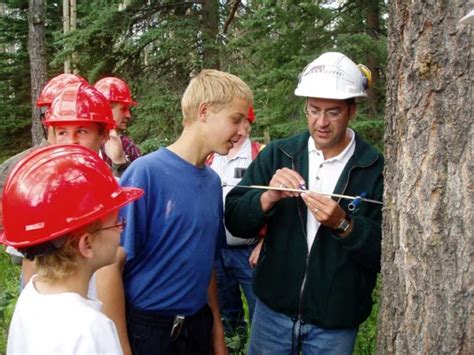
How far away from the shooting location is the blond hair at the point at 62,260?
68.0 inches

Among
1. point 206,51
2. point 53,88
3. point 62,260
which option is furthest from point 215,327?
point 206,51

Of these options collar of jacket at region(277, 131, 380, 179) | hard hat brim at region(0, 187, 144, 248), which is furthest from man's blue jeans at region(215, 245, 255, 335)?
hard hat brim at region(0, 187, 144, 248)

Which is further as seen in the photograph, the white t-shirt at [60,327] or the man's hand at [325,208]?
the man's hand at [325,208]

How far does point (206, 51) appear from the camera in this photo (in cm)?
1001

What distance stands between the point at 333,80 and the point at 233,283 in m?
2.53

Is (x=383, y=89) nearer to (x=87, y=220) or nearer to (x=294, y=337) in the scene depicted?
(x=294, y=337)

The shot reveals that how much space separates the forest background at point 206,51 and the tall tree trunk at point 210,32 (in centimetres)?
2

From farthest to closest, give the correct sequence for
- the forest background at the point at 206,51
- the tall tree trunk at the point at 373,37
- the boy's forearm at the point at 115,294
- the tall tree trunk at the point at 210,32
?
the tall tree trunk at the point at 210,32, the tall tree trunk at the point at 373,37, the forest background at the point at 206,51, the boy's forearm at the point at 115,294

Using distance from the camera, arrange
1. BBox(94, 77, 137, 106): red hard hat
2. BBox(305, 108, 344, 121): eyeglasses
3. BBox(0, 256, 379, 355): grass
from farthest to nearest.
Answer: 1. BBox(94, 77, 137, 106): red hard hat
2. BBox(0, 256, 379, 355): grass
3. BBox(305, 108, 344, 121): eyeglasses

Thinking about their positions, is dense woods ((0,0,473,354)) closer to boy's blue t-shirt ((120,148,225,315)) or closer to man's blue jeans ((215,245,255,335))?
boy's blue t-shirt ((120,148,225,315))

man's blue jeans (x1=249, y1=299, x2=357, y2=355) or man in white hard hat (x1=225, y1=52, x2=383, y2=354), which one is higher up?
man in white hard hat (x1=225, y1=52, x2=383, y2=354)

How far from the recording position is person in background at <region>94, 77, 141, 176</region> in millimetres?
4746

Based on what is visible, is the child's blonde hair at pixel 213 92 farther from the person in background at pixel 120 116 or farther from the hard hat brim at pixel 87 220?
the person in background at pixel 120 116

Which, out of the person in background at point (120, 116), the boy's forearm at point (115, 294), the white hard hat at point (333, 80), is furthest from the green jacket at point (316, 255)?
the person in background at point (120, 116)
